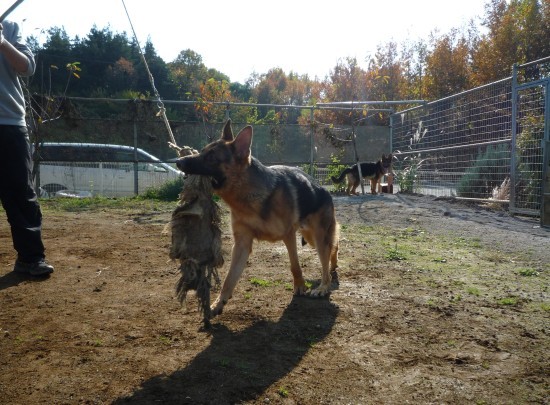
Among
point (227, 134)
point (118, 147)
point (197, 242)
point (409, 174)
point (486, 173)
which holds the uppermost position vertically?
point (118, 147)

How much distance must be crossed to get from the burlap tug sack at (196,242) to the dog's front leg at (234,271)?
0.41m

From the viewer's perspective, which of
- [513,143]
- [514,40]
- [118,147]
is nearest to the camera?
[513,143]

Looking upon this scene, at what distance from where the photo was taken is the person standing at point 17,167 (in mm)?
4352

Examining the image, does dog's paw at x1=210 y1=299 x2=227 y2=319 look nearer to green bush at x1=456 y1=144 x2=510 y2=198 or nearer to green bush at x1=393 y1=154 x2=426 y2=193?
green bush at x1=456 y1=144 x2=510 y2=198

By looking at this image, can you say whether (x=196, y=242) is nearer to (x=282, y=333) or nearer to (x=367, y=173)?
(x=282, y=333)

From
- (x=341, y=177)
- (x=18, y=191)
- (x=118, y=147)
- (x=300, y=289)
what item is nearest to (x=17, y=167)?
(x=18, y=191)

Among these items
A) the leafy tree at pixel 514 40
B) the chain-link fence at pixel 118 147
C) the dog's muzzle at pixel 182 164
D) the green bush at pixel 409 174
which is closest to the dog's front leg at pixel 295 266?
the dog's muzzle at pixel 182 164

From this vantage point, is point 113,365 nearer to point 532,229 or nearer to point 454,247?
point 454,247

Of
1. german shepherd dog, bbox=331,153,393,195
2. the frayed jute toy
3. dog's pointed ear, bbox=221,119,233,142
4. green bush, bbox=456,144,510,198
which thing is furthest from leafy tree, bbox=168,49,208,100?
the frayed jute toy

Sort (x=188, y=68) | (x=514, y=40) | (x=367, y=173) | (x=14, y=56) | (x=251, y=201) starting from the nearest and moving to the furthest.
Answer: (x=251, y=201) < (x=14, y=56) < (x=367, y=173) < (x=514, y=40) < (x=188, y=68)

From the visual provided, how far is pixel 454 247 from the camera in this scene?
660 cm

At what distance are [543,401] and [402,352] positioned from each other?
85 cm

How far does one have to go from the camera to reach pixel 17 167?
4.40 metres

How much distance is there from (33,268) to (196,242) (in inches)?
83.2
